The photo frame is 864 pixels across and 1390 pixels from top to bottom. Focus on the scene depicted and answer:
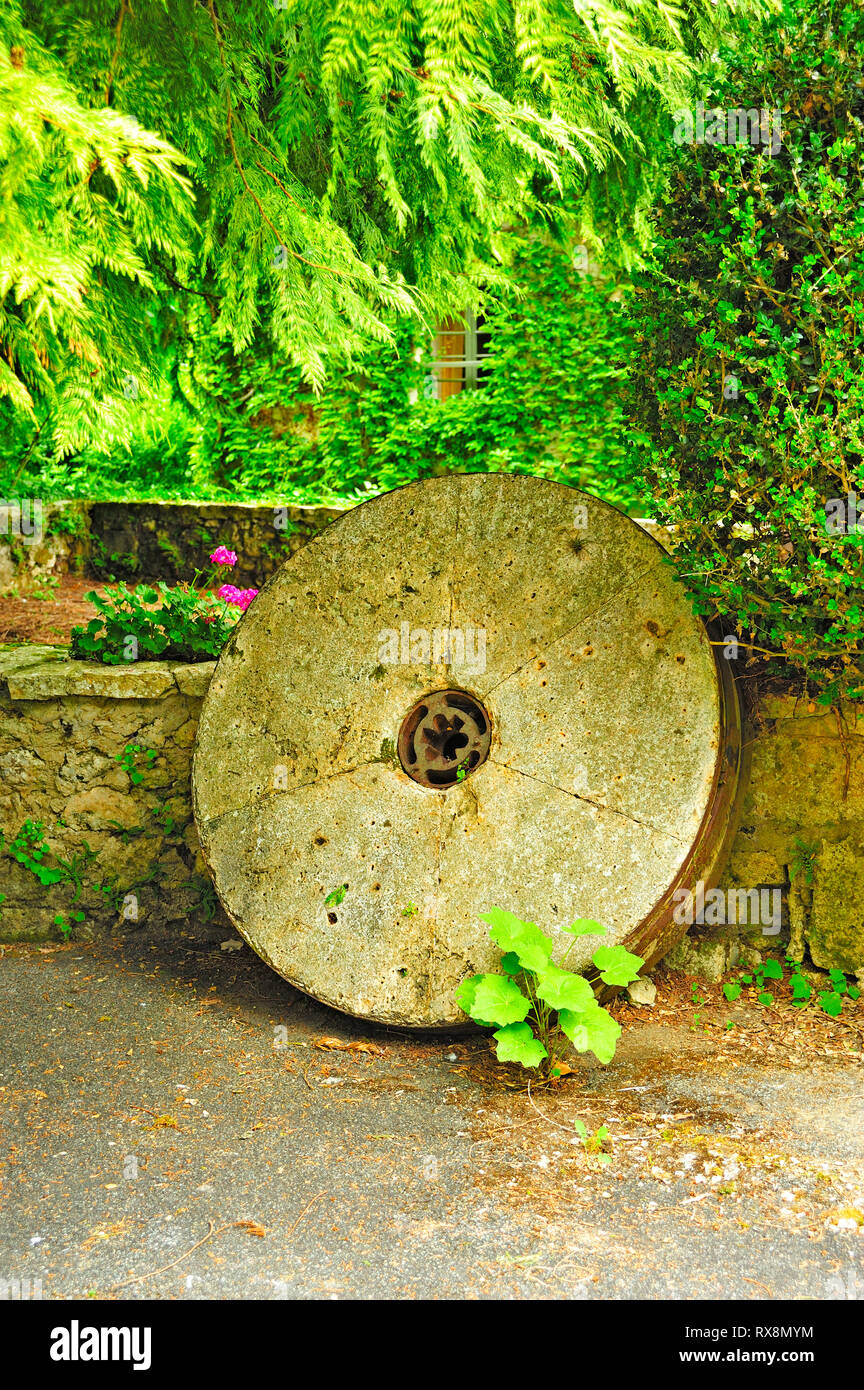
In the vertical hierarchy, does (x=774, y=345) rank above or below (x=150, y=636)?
above

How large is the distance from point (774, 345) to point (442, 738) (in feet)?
4.61

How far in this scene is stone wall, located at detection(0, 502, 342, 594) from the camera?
19.8 ft

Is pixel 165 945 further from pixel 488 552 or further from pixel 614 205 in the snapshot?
pixel 614 205

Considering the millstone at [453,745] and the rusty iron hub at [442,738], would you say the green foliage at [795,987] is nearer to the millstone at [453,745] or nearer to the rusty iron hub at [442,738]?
the millstone at [453,745]

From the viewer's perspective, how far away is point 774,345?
2723 mm

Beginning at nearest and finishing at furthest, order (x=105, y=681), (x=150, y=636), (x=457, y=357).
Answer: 1. (x=105, y=681)
2. (x=150, y=636)
3. (x=457, y=357)

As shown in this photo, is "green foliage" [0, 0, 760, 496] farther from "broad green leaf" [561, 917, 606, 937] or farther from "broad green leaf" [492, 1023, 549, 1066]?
"broad green leaf" [492, 1023, 549, 1066]

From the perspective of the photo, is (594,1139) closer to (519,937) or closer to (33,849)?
(519,937)

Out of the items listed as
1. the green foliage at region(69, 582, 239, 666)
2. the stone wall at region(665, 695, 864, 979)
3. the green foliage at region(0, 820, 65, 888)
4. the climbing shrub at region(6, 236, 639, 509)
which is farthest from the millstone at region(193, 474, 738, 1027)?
the climbing shrub at region(6, 236, 639, 509)

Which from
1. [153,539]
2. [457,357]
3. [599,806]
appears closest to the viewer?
[599,806]

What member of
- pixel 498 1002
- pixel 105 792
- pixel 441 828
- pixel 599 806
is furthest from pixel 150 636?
pixel 498 1002

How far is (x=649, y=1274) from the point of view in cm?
204

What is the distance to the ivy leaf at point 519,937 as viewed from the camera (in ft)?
8.63

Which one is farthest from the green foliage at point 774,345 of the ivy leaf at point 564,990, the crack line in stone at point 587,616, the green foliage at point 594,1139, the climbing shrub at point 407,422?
the climbing shrub at point 407,422
